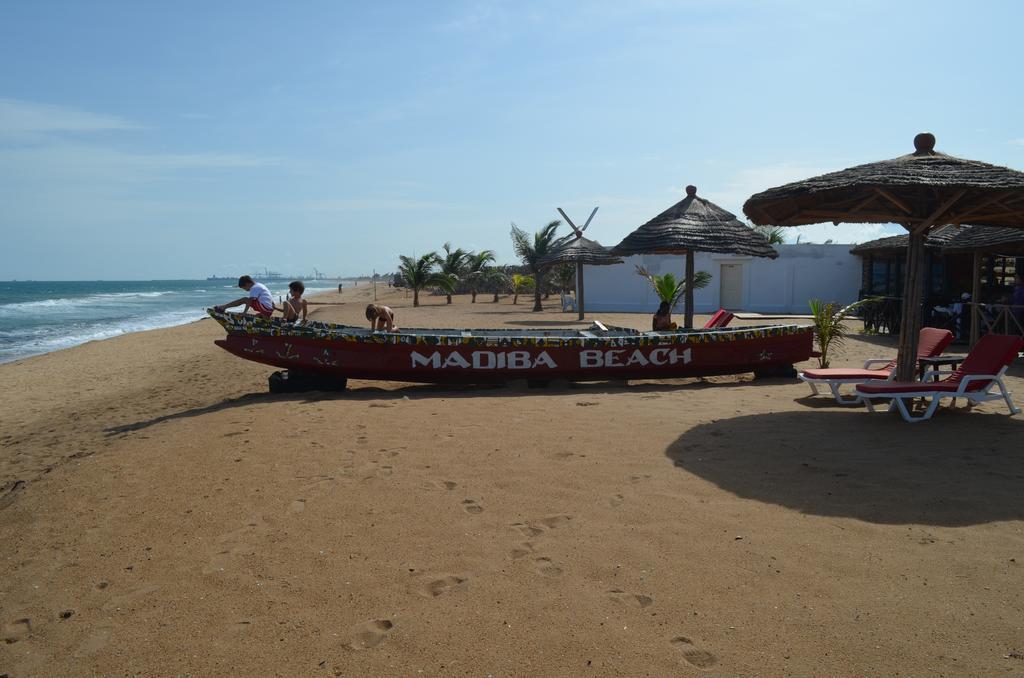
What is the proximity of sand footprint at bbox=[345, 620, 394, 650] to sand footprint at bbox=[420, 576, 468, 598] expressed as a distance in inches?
10.4

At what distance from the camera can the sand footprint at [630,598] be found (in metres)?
2.94

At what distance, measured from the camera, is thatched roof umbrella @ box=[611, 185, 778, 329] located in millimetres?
10633

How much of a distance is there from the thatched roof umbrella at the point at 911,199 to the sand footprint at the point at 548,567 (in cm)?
425

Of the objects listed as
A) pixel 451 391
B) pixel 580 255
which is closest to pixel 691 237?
pixel 451 391

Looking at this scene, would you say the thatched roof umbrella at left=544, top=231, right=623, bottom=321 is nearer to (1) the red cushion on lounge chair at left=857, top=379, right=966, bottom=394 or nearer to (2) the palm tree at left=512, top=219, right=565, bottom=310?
(2) the palm tree at left=512, top=219, right=565, bottom=310

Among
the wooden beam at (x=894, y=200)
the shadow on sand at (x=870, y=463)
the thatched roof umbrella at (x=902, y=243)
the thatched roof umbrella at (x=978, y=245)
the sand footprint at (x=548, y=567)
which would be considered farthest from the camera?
the thatched roof umbrella at (x=902, y=243)

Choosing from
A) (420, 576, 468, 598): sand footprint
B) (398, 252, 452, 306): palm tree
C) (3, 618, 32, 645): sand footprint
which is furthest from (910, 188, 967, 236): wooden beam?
(398, 252, 452, 306): palm tree

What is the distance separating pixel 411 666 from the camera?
2.56 metres

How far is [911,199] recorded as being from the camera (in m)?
6.47

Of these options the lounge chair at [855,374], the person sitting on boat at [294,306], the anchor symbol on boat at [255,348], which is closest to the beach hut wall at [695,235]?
the lounge chair at [855,374]

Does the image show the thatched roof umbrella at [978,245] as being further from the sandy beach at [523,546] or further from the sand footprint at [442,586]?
the sand footprint at [442,586]

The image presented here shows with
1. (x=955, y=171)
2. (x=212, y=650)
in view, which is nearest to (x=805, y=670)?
(x=212, y=650)

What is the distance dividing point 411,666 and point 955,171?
5.85 meters

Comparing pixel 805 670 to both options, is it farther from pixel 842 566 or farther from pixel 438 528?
pixel 438 528
